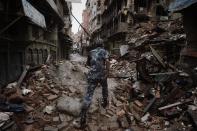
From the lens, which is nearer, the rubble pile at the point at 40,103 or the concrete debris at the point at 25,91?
the rubble pile at the point at 40,103

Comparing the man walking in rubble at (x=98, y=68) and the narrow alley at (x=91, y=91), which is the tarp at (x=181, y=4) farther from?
the man walking in rubble at (x=98, y=68)

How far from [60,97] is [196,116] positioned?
4.51m

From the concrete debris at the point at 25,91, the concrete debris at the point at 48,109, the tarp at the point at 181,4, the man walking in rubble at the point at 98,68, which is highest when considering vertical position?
the tarp at the point at 181,4

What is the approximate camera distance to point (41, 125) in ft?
22.6

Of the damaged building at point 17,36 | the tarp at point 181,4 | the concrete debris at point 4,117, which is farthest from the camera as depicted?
the damaged building at point 17,36

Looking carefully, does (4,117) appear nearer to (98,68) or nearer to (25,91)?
(25,91)

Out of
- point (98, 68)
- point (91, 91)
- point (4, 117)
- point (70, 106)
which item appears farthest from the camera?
point (70, 106)

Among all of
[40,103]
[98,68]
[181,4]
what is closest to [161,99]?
[98,68]

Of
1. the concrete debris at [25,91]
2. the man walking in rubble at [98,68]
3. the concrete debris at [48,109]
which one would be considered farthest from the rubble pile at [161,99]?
the concrete debris at [25,91]

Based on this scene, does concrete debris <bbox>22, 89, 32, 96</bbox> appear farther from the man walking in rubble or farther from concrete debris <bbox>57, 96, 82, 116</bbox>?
the man walking in rubble

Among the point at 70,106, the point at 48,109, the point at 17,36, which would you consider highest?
the point at 17,36

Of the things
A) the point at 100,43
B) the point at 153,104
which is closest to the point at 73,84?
the point at 100,43

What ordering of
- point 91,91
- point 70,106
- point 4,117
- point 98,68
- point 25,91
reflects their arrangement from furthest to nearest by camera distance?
point 25,91
point 70,106
point 98,68
point 91,91
point 4,117

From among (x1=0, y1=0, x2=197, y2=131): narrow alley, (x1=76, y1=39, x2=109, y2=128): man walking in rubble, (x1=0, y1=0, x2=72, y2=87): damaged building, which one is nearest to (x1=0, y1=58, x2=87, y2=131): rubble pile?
(x1=0, y1=0, x2=197, y2=131): narrow alley
